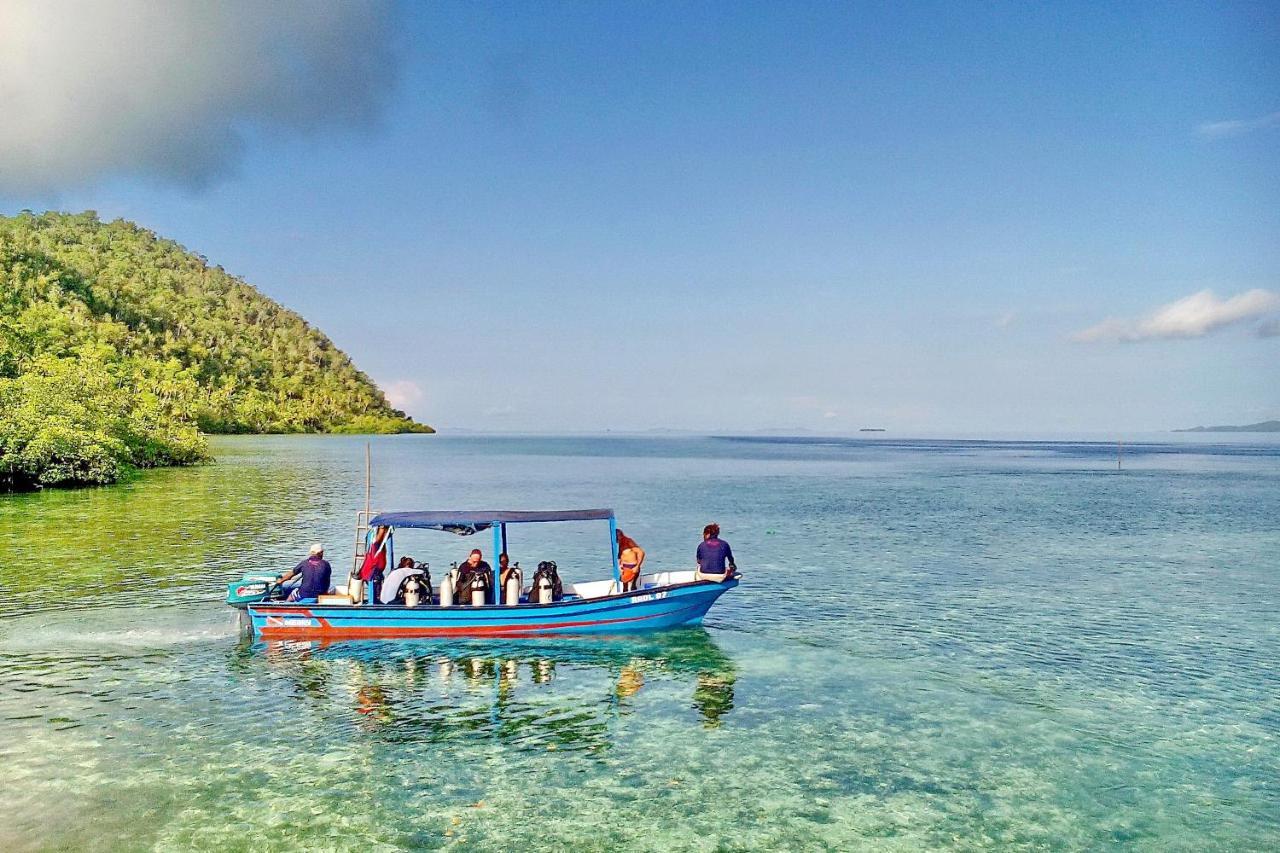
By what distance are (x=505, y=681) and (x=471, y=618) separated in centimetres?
292

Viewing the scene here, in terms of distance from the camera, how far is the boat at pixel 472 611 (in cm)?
2144

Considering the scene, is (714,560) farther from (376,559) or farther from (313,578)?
(313,578)

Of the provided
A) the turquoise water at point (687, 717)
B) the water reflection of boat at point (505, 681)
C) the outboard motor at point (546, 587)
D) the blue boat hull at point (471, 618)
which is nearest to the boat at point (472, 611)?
the blue boat hull at point (471, 618)

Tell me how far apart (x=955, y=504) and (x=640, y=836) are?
58906 mm

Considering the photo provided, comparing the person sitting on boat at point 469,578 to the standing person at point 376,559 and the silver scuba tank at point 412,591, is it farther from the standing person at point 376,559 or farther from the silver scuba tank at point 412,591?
the standing person at point 376,559

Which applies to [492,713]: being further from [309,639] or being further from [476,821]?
→ [309,639]

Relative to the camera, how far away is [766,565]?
1417 inches

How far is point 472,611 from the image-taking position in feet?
70.2

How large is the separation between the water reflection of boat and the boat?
1.17ft

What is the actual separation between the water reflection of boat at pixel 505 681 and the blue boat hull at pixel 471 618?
0.99ft

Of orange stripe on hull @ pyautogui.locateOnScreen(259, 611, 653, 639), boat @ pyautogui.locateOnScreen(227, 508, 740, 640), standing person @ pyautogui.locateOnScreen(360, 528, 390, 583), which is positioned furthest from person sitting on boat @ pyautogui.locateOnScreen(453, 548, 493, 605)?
standing person @ pyautogui.locateOnScreen(360, 528, 390, 583)

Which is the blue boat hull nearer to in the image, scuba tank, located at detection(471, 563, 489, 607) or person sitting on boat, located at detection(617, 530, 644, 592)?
scuba tank, located at detection(471, 563, 489, 607)

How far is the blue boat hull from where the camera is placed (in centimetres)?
2141

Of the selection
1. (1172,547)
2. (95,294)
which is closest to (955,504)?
(1172,547)
